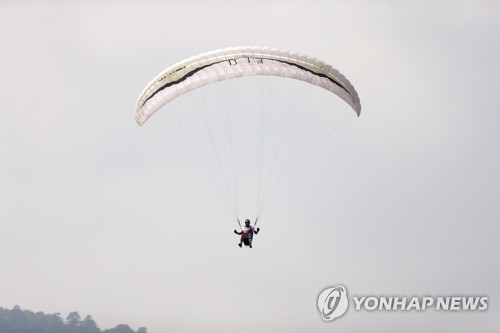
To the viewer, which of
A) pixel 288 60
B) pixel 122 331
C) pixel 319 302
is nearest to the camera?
A: pixel 288 60

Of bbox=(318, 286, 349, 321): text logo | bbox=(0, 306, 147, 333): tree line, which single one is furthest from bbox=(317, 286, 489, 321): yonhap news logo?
bbox=(0, 306, 147, 333): tree line

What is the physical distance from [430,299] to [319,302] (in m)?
10.2

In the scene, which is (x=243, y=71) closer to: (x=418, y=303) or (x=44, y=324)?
(x=418, y=303)

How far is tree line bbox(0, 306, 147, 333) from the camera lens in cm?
16325

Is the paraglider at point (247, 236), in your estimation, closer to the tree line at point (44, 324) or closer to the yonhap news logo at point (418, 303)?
the yonhap news logo at point (418, 303)

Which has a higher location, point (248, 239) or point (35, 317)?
point (35, 317)

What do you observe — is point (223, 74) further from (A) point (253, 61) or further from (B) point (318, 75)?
(B) point (318, 75)

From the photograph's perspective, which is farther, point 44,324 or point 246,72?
point 44,324

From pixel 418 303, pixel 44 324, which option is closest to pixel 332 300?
pixel 418 303

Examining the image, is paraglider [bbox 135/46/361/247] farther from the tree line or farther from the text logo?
the tree line

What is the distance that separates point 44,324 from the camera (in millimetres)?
167375

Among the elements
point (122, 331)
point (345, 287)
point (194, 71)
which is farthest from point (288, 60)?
point (122, 331)

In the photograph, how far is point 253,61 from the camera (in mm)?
48438

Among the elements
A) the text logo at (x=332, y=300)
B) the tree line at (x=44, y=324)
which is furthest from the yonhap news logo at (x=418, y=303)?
the tree line at (x=44, y=324)
